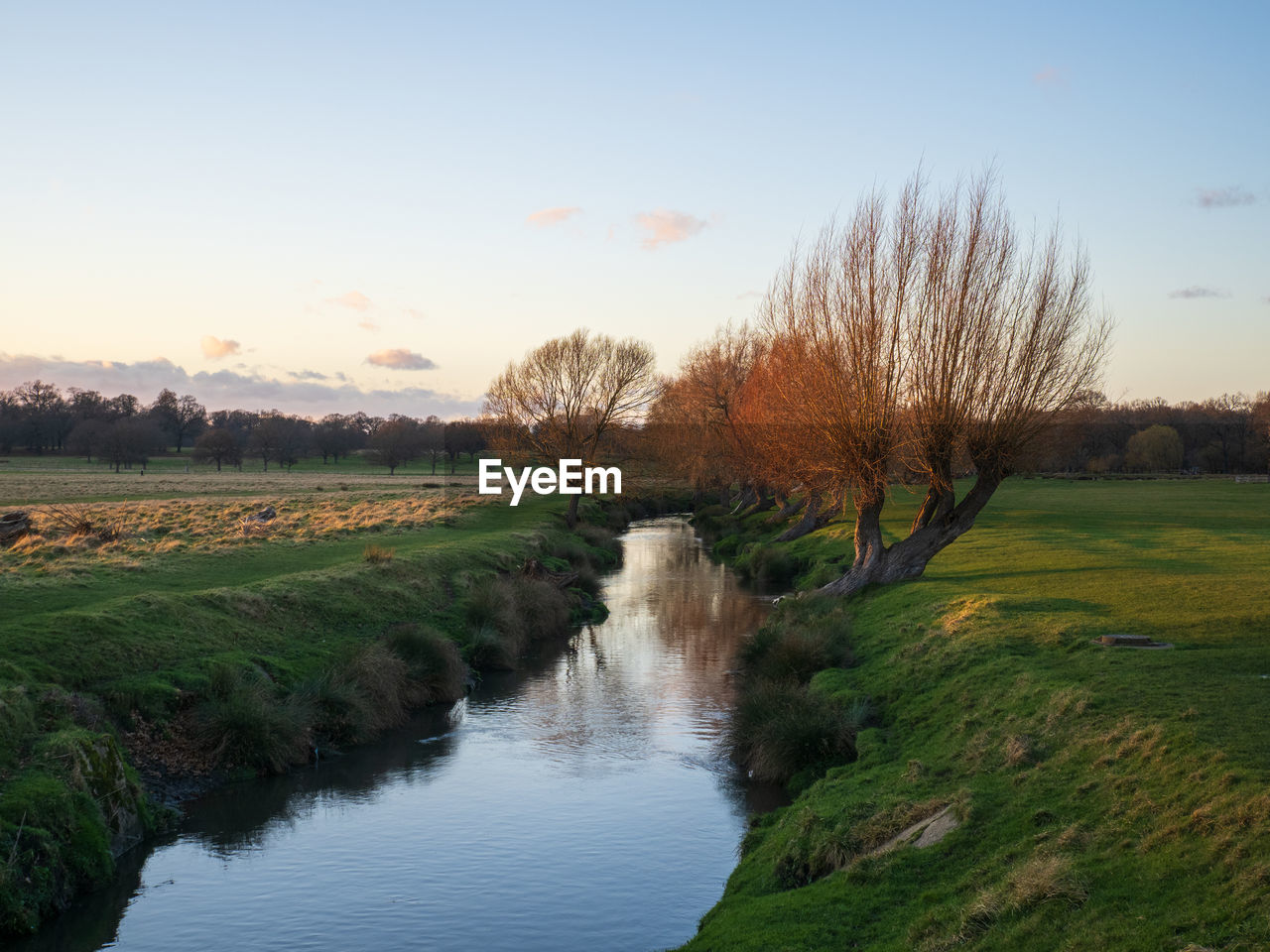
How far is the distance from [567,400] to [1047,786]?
47255 millimetres

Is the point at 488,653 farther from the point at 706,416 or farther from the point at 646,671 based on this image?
the point at 706,416

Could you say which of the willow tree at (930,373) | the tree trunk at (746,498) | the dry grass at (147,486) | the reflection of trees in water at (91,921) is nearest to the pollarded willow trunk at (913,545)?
the willow tree at (930,373)

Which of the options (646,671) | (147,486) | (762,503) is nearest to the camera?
(646,671)

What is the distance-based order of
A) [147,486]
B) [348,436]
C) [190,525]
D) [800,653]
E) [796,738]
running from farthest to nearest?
[348,436], [147,486], [190,525], [800,653], [796,738]

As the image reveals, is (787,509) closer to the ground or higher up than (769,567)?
higher up

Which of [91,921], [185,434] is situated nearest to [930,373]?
[91,921]

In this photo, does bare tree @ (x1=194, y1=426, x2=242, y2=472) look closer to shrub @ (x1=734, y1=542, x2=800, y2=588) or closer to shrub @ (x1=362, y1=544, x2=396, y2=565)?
shrub @ (x1=734, y1=542, x2=800, y2=588)

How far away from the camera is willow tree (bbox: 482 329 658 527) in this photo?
55.9 m

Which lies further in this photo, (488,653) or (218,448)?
(218,448)

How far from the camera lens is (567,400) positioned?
56969 millimetres

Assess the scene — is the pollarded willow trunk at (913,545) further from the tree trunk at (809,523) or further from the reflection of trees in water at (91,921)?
the tree trunk at (809,523)

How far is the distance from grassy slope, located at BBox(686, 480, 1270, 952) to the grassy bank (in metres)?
8.58

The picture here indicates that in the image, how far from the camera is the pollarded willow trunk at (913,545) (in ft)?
90.9

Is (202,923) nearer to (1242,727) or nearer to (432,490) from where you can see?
(1242,727)
